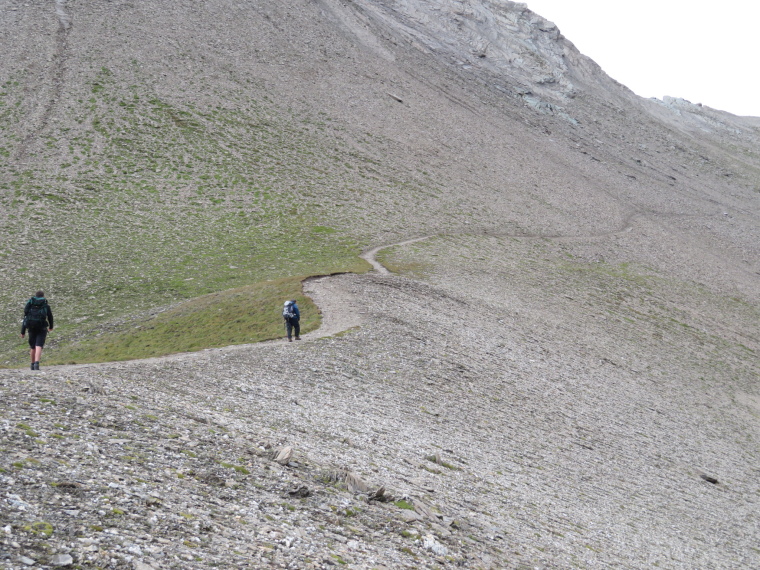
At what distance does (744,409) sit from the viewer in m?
43.7

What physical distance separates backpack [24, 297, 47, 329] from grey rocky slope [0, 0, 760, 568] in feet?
12.7

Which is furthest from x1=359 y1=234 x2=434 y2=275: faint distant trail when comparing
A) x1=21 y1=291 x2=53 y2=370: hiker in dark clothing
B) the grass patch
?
x1=21 y1=291 x2=53 y2=370: hiker in dark clothing

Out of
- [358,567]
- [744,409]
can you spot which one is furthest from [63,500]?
[744,409]

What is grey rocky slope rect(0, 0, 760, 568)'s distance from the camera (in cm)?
1423

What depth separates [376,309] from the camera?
128 ft

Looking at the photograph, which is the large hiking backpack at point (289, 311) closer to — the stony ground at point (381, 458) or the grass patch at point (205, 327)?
the stony ground at point (381, 458)

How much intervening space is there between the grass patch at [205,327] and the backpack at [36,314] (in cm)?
738

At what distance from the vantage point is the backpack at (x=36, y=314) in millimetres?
24094

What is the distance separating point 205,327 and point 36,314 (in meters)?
14.1

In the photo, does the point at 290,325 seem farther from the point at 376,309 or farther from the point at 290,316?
the point at 376,309

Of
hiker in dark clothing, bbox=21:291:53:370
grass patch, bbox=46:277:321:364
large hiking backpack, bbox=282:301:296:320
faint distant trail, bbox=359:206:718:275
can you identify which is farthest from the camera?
faint distant trail, bbox=359:206:718:275

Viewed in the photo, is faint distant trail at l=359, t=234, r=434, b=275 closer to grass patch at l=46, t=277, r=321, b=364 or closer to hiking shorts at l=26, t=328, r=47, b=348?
grass patch at l=46, t=277, r=321, b=364

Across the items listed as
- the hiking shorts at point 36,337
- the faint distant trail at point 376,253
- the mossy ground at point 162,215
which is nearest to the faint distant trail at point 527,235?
the faint distant trail at point 376,253

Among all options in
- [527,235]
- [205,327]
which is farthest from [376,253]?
[527,235]
